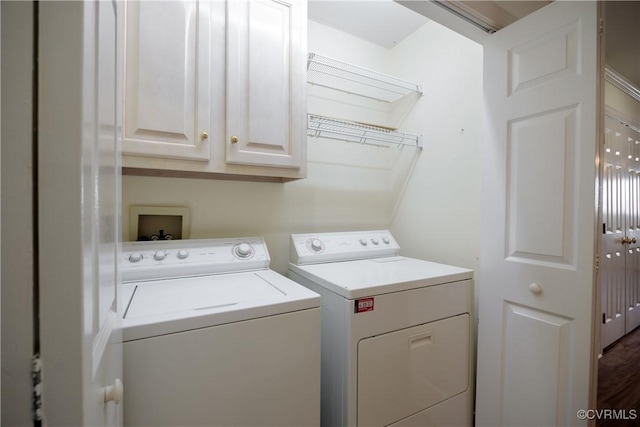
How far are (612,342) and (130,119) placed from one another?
122 inches

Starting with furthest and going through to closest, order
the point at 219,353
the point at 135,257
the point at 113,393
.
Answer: the point at 135,257 < the point at 219,353 < the point at 113,393

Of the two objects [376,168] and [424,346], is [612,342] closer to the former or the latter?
[424,346]

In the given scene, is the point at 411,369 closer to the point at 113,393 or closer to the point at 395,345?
the point at 395,345

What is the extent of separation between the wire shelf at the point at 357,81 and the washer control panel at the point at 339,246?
1135mm

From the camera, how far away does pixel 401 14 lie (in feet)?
6.46

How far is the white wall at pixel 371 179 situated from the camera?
5.66ft

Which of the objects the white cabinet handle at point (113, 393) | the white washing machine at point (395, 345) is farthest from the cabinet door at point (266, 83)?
the white cabinet handle at point (113, 393)

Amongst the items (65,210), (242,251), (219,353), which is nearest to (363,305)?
(219,353)

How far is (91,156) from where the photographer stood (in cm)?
41

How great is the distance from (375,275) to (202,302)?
86 cm

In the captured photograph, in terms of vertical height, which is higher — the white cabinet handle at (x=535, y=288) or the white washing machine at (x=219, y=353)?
the white cabinet handle at (x=535, y=288)

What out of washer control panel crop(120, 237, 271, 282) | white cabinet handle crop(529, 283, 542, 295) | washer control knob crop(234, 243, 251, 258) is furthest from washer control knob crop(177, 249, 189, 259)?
white cabinet handle crop(529, 283, 542, 295)

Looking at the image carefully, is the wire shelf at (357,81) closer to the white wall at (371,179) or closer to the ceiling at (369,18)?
the white wall at (371,179)

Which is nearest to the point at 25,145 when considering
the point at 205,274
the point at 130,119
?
the point at 130,119
